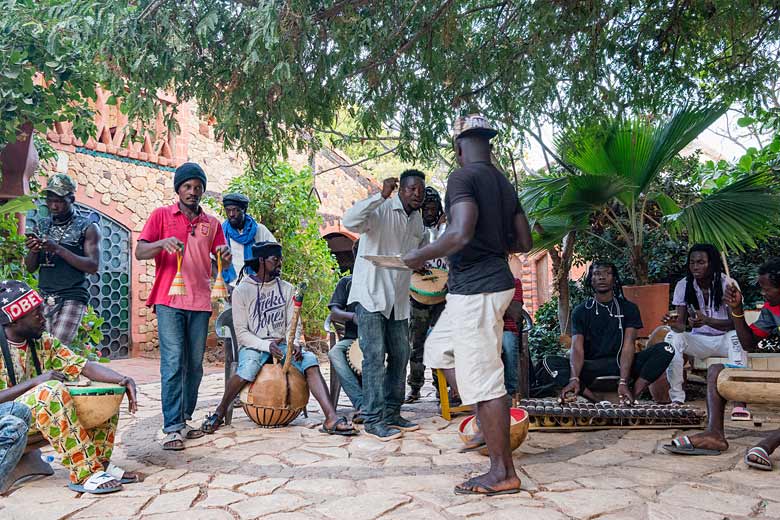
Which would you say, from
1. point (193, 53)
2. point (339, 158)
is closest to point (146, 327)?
point (339, 158)

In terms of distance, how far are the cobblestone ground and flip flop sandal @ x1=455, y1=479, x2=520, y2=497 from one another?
39 millimetres

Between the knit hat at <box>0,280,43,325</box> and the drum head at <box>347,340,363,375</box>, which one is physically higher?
the knit hat at <box>0,280,43,325</box>

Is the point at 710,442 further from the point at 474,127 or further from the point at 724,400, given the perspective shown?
the point at 474,127

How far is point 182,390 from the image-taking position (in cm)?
473

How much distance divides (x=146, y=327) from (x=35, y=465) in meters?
8.14

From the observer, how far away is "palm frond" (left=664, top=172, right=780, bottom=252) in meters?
5.85

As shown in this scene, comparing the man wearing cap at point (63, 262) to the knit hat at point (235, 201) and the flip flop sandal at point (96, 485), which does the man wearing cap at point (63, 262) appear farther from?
the flip flop sandal at point (96, 485)

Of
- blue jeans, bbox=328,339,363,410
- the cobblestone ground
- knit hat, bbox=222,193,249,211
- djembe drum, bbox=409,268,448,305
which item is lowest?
the cobblestone ground

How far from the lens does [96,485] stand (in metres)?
3.48

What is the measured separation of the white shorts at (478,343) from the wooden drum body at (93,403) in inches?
73.8

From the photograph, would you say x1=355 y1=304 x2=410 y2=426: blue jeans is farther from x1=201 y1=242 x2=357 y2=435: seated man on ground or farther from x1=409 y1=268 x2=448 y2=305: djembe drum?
x1=409 y1=268 x2=448 y2=305: djembe drum

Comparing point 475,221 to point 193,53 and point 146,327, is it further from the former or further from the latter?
point 146,327

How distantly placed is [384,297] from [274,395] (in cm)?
119

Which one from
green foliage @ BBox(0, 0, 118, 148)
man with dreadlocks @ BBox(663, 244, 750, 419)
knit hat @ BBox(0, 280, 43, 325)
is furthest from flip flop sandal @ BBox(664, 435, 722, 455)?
green foliage @ BBox(0, 0, 118, 148)
